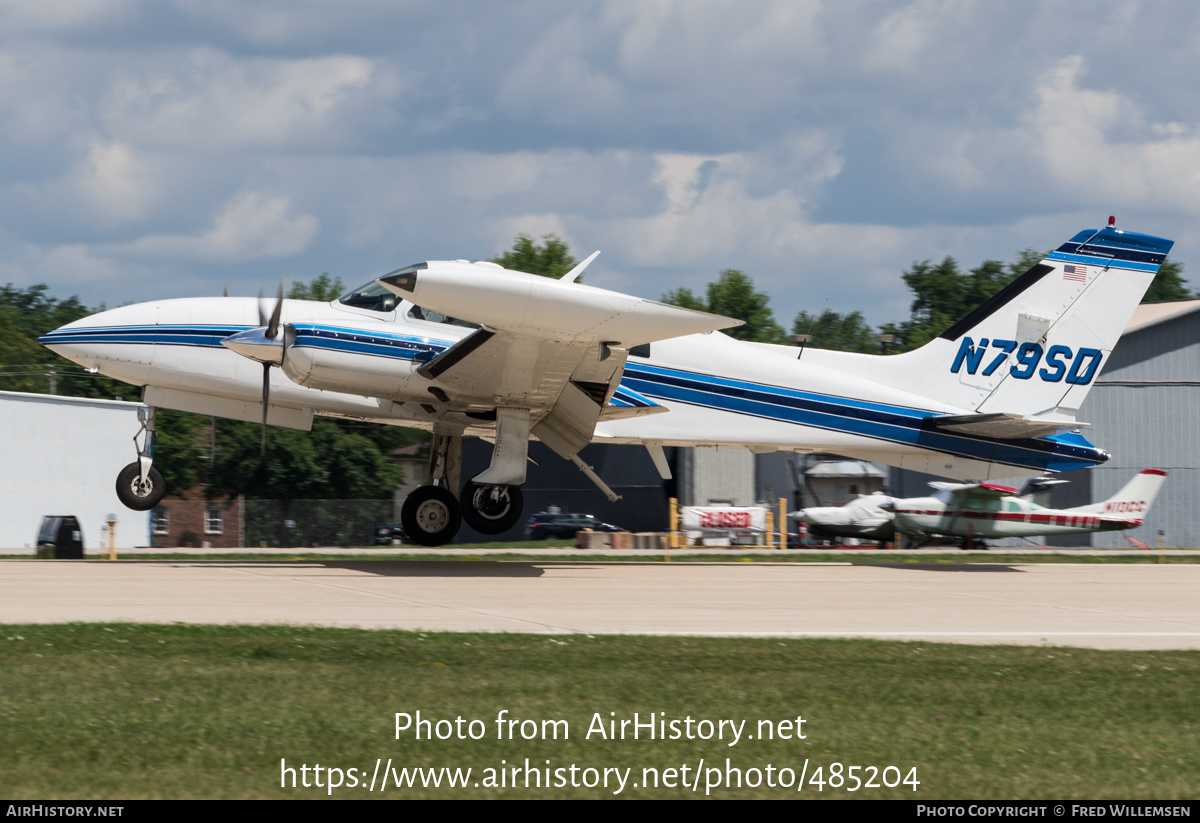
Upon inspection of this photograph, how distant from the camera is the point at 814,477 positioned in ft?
141

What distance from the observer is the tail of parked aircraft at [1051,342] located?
20.1 meters

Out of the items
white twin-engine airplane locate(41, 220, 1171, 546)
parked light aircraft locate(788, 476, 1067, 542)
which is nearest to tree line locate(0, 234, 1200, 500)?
parked light aircraft locate(788, 476, 1067, 542)

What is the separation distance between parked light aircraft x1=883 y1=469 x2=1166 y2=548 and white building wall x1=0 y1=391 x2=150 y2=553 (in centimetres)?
2491

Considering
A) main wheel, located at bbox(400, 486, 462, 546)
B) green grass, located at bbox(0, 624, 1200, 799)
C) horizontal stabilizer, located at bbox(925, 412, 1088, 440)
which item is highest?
horizontal stabilizer, located at bbox(925, 412, 1088, 440)

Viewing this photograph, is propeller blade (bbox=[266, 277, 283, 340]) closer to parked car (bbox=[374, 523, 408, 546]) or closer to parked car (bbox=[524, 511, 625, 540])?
parked car (bbox=[374, 523, 408, 546])

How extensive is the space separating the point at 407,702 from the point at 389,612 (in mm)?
4538

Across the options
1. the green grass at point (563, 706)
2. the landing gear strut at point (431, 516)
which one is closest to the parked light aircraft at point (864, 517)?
the landing gear strut at point (431, 516)

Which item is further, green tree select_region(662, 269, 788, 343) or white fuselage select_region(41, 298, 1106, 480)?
green tree select_region(662, 269, 788, 343)

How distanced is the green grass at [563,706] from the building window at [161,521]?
40.7m

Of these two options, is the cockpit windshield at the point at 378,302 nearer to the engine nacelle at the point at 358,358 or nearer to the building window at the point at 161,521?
the engine nacelle at the point at 358,358

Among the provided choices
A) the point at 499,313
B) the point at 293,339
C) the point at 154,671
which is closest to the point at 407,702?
the point at 154,671

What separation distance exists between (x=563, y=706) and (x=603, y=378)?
31.7 ft

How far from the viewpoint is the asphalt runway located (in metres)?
11.1
